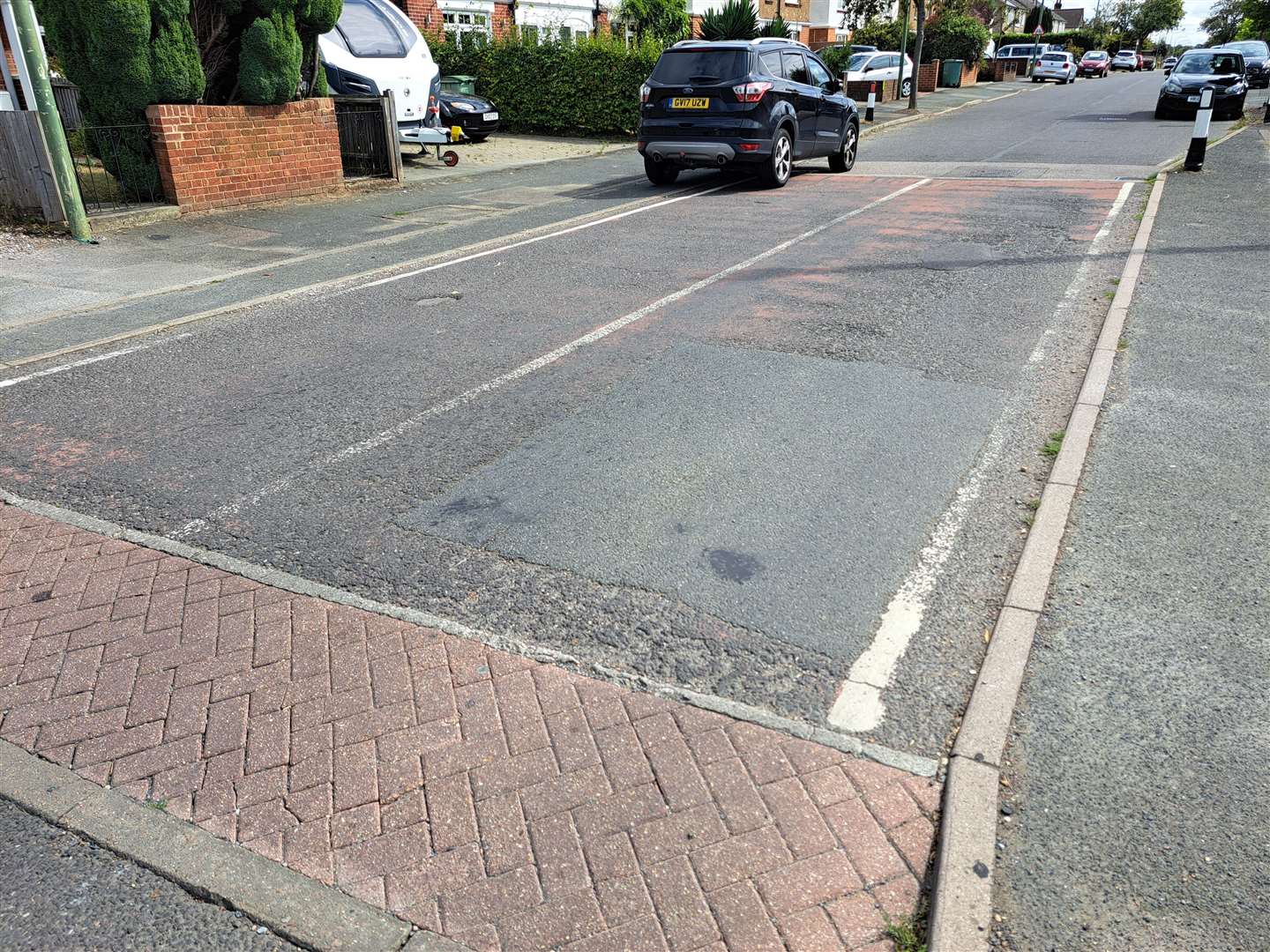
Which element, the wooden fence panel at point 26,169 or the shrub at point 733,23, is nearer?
the wooden fence panel at point 26,169

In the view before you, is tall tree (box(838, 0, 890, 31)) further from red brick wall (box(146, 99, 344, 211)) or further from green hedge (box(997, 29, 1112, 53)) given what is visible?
red brick wall (box(146, 99, 344, 211))

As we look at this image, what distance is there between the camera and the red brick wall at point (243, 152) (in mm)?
12008

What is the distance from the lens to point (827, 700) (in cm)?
326

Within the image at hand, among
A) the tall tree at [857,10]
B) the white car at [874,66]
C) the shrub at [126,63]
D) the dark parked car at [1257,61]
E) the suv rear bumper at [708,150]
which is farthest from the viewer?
the tall tree at [857,10]

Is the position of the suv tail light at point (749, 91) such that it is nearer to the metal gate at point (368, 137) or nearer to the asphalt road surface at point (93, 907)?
the metal gate at point (368, 137)

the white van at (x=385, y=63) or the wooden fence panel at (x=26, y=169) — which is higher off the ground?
the white van at (x=385, y=63)

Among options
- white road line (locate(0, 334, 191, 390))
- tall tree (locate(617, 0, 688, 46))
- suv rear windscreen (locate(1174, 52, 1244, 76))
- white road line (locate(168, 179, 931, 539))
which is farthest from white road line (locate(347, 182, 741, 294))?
suv rear windscreen (locate(1174, 52, 1244, 76))

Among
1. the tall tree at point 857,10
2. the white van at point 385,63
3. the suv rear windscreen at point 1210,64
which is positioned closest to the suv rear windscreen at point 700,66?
the white van at point 385,63

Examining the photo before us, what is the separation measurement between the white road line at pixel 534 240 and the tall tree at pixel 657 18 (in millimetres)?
16540

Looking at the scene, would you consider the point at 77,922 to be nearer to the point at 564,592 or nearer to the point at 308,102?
the point at 564,592

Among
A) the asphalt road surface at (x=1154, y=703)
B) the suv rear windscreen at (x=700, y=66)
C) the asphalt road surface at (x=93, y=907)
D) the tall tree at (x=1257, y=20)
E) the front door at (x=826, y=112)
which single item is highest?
the tall tree at (x=1257, y=20)

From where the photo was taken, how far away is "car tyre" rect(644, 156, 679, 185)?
1512 cm

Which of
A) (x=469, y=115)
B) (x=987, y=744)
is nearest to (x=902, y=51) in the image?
(x=469, y=115)

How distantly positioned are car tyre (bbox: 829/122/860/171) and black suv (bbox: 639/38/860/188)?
1955 millimetres
